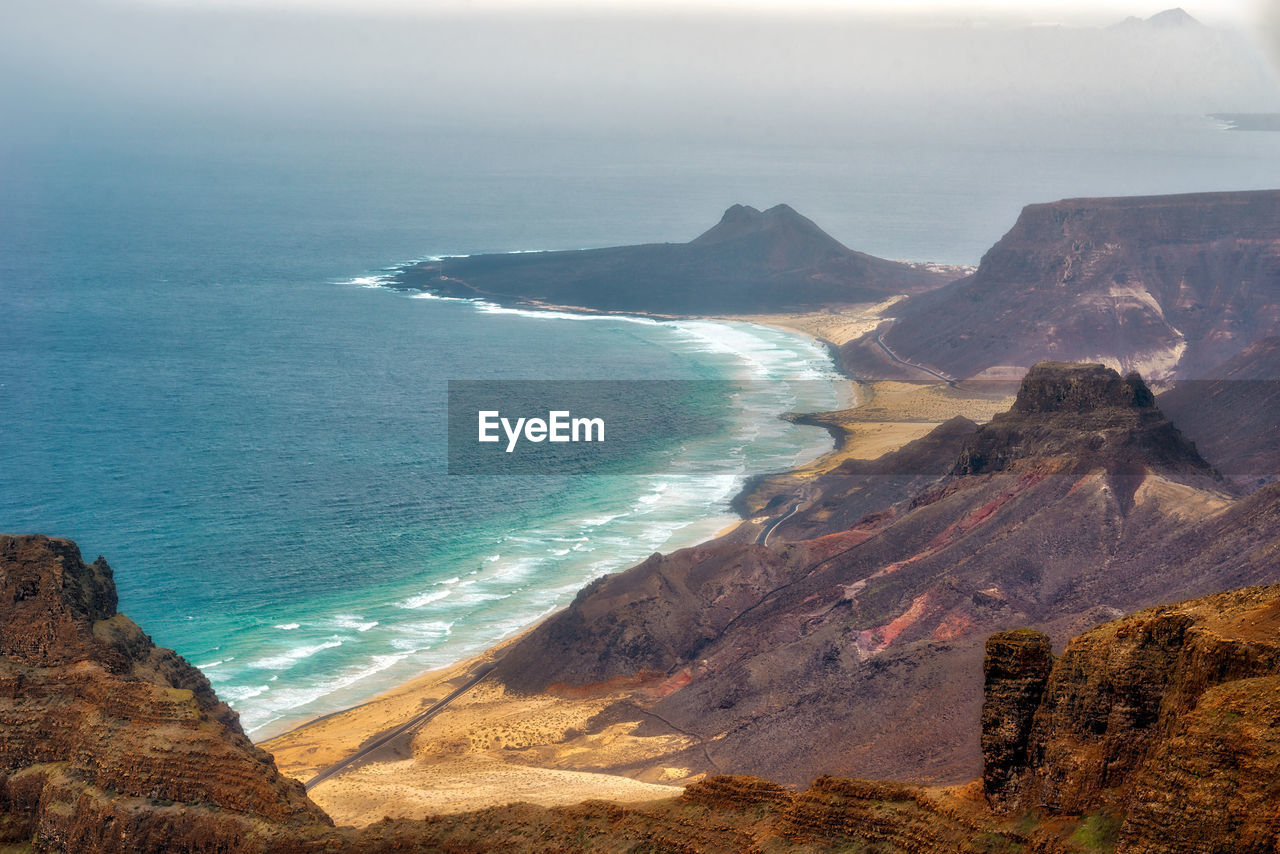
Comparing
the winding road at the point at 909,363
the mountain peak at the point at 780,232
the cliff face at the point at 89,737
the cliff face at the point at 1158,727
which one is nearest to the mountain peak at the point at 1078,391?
the cliff face at the point at 1158,727

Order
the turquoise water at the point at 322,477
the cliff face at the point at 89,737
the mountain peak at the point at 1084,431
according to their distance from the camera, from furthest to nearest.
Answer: the turquoise water at the point at 322,477 < the mountain peak at the point at 1084,431 < the cliff face at the point at 89,737

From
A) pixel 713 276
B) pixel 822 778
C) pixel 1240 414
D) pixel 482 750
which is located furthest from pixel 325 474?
pixel 713 276

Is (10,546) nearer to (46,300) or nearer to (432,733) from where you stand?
(432,733)

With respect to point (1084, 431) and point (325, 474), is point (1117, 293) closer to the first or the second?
point (1084, 431)

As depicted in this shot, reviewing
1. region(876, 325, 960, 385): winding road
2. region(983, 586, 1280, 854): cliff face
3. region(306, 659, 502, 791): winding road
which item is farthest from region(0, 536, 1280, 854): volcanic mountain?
region(876, 325, 960, 385): winding road

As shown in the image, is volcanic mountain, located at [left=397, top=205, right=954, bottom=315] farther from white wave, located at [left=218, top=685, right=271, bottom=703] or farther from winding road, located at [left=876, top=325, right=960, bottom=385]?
white wave, located at [left=218, top=685, right=271, bottom=703]

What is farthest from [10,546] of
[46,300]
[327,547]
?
[46,300]

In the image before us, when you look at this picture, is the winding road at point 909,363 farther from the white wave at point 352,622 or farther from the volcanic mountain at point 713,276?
the white wave at point 352,622
